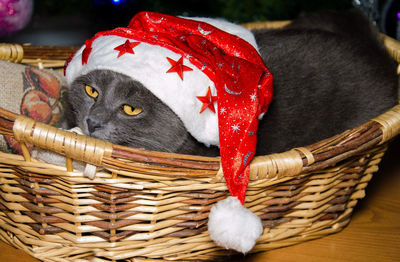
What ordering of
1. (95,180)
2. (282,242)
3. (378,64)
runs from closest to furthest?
(95,180) < (282,242) < (378,64)

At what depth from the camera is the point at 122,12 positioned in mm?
1521

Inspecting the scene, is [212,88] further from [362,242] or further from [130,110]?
[362,242]

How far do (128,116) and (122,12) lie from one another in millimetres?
614

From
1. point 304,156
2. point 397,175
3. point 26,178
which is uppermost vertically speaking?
point 304,156

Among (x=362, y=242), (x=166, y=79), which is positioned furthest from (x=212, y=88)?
(x=362, y=242)

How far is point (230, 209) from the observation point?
938 millimetres

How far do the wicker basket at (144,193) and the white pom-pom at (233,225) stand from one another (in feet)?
0.15

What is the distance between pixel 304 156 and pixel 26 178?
0.58 metres

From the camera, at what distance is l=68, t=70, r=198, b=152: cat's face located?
1002mm

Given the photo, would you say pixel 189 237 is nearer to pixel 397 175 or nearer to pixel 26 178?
pixel 26 178

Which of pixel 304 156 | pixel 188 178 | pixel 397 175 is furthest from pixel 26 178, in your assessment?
pixel 397 175

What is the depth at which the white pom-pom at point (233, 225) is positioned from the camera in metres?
0.93

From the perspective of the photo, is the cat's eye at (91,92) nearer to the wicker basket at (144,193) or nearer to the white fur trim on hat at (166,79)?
the white fur trim on hat at (166,79)

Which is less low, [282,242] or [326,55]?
[326,55]
